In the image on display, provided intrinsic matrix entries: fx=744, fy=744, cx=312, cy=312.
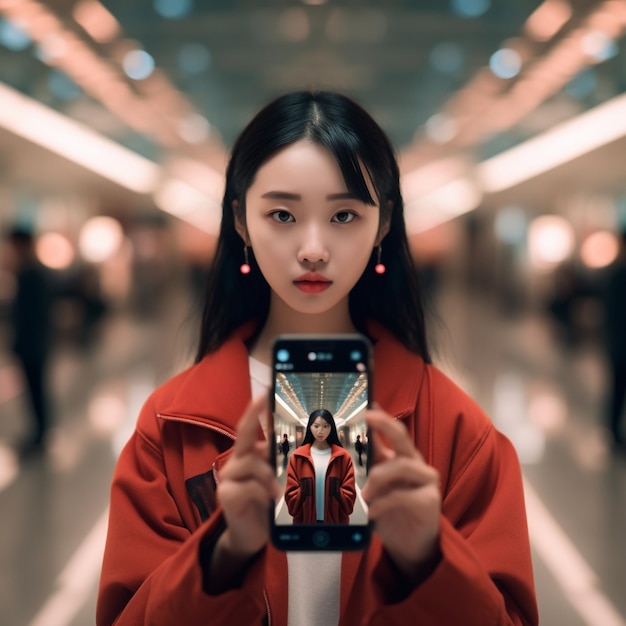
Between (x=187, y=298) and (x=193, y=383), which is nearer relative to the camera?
(x=193, y=383)

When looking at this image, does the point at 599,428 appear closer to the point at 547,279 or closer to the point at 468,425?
the point at 468,425

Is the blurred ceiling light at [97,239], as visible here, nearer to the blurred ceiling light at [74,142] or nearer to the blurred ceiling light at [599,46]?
the blurred ceiling light at [74,142]

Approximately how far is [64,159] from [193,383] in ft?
44.6

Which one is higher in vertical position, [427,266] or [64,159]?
[427,266]

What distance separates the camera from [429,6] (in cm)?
743

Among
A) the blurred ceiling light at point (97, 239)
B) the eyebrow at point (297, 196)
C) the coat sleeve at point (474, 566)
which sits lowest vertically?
the coat sleeve at point (474, 566)

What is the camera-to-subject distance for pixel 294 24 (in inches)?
321

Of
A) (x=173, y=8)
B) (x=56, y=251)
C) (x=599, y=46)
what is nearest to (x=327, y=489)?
(x=173, y=8)

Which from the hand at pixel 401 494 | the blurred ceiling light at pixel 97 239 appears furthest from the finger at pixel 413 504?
the blurred ceiling light at pixel 97 239

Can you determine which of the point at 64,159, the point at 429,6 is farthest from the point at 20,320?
the point at 64,159

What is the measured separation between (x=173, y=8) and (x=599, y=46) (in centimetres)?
457

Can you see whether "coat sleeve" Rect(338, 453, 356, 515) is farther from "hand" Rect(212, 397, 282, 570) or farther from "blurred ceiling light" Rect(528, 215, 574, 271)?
"blurred ceiling light" Rect(528, 215, 574, 271)

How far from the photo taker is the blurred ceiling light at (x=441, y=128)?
538 inches

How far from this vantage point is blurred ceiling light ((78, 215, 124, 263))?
1630cm
